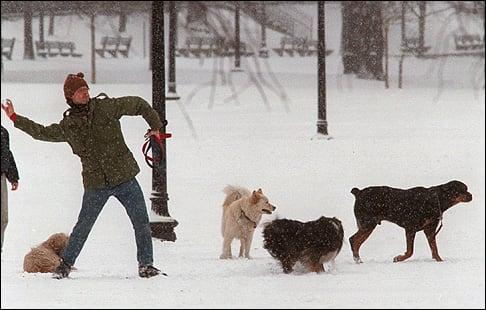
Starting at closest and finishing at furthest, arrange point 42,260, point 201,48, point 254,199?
point 42,260
point 254,199
point 201,48

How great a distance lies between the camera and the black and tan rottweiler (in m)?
10.1

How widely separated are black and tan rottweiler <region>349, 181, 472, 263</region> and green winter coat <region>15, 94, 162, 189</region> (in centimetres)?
232

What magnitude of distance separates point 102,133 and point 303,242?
6.28 feet

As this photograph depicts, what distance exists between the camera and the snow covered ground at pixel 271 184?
8188mm

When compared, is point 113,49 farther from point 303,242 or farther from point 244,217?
point 303,242

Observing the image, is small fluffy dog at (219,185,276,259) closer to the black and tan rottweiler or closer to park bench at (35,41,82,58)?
the black and tan rottweiler

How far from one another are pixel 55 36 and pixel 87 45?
108 inches

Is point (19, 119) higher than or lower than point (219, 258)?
higher

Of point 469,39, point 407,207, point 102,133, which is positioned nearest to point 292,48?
point 407,207

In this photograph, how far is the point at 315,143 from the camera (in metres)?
20.2

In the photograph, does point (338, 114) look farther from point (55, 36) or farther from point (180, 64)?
point (55, 36)

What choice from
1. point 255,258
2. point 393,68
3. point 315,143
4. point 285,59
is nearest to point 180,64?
point 285,59

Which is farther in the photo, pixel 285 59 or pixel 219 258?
pixel 285 59

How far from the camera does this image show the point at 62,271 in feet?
29.3
